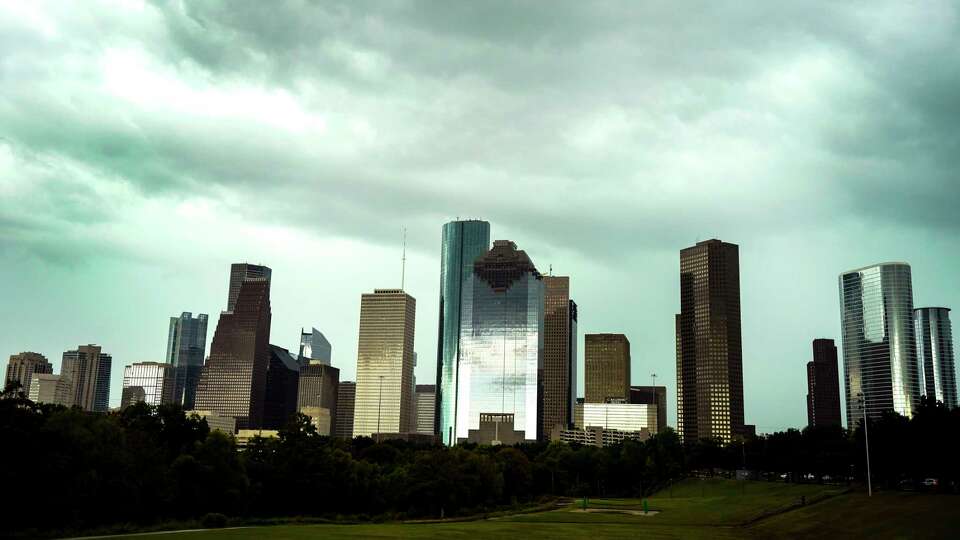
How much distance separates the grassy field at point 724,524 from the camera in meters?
62.2

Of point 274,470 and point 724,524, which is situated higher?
point 274,470

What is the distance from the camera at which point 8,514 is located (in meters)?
67.7

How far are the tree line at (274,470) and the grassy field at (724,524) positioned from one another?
16434 mm

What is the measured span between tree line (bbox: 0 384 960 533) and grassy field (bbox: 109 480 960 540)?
53.9 feet

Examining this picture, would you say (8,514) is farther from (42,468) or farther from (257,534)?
(257,534)

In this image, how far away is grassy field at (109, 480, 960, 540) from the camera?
6222 centimetres

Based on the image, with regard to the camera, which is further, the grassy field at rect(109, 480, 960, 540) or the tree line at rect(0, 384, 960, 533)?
the tree line at rect(0, 384, 960, 533)

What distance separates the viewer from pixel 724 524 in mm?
78500

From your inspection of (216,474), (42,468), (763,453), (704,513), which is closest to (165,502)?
(216,474)

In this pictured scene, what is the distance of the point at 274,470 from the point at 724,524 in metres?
59.8

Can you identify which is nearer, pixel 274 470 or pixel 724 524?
pixel 724 524

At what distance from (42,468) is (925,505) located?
82.6 meters

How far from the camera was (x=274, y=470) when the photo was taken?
355ft

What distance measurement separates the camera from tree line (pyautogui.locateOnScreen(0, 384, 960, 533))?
233 feet
